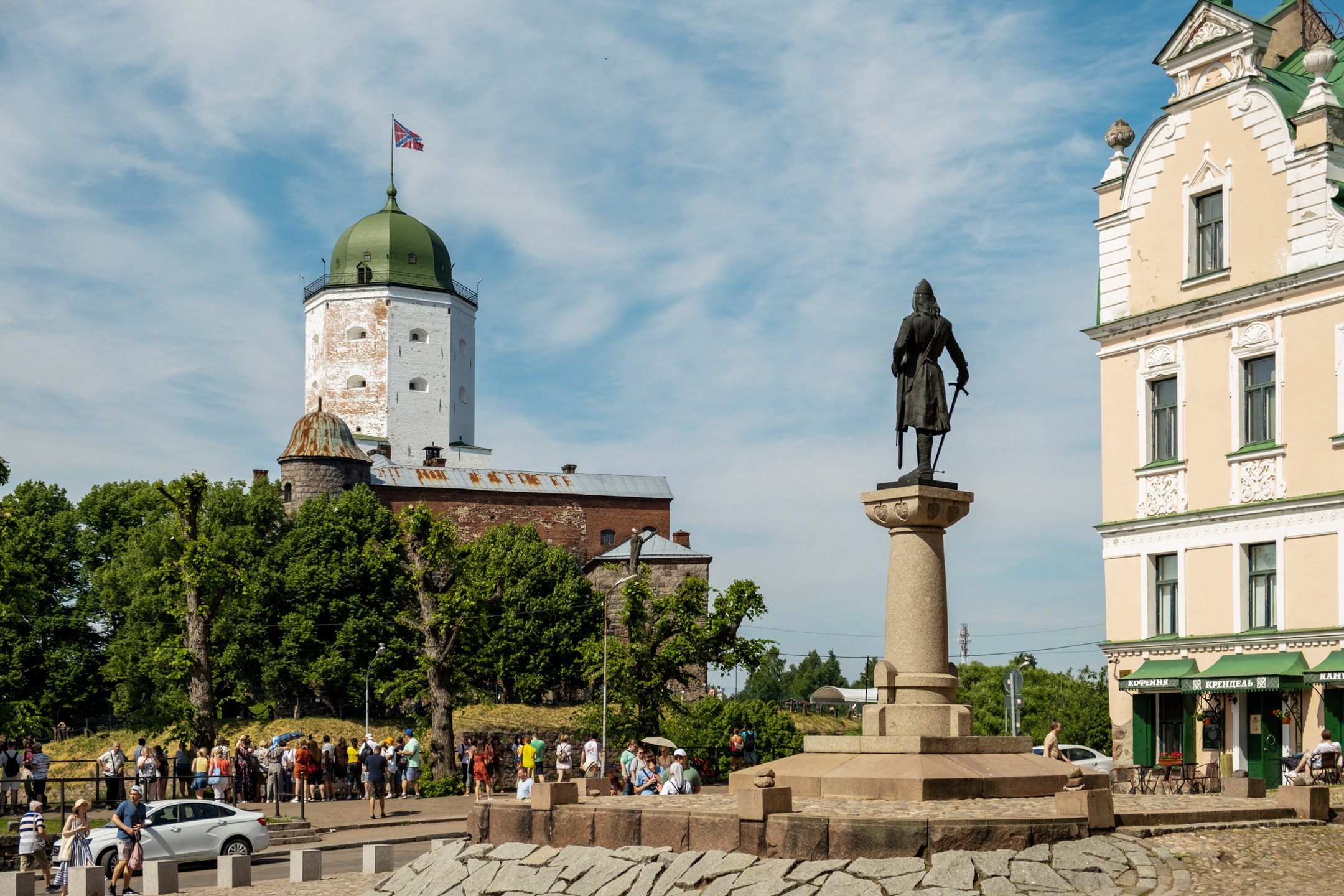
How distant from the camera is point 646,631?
145 feet

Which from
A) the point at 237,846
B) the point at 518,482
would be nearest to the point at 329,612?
the point at 518,482

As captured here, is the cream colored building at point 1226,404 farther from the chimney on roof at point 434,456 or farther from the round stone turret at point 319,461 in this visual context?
the chimney on roof at point 434,456

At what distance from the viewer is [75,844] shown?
1994 cm

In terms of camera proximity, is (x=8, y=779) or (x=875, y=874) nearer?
(x=875, y=874)

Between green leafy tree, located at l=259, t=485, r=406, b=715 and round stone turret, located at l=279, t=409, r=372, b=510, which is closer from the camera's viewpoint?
green leafy tree, located at l=259, t=485, r=406, b=715

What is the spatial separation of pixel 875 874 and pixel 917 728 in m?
3.37

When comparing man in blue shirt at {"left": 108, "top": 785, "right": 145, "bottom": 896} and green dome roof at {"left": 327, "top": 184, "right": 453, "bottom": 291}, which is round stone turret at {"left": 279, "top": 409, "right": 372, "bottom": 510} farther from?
man in blue shirt at {"left": 108, "top": 785, "right": 145, "bottom": 896}

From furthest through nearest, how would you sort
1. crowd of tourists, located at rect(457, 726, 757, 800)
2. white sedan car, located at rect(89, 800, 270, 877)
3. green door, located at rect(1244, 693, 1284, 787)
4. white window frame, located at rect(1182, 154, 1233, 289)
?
1. white window frame, located at rect(1182, 154, 1233, 289)
2. green door, located at rect(1244, 693, 1284, 787)
3. crowd of tourists, located at rect(457, 726, 757, 800)
4. white sedan car, located at rect(89, 800, 270, 877)

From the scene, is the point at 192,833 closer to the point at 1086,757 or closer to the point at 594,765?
the point at 594,765

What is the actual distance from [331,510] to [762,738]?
34.3 metres

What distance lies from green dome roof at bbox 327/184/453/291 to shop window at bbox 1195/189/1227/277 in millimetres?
69650

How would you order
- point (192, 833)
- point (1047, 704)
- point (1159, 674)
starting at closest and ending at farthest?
1. point (192, 833)
2. point (1159, 674)
3. point (1047, 704)

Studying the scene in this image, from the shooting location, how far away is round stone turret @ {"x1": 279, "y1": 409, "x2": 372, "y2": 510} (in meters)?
76.9

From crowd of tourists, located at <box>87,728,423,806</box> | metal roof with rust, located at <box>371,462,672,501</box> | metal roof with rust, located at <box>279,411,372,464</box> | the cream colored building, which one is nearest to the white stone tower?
metal roof with rust, located at <box>371,462,672,501</box>
